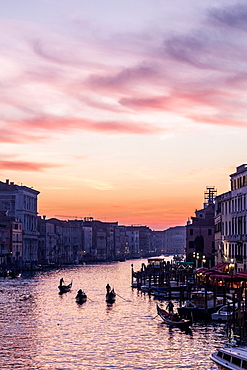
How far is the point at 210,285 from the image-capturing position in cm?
8550

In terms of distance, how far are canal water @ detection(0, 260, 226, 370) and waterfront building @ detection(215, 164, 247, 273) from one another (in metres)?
15.7

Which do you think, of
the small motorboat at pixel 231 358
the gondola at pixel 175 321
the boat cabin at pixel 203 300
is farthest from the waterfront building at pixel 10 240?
the small motorboat at pixel 231 358

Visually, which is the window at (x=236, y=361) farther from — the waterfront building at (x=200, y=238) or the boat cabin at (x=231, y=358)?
the waterfront building at (x=200, y=238)

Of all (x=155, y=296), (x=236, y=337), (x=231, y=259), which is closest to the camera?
(x=236, y=337)

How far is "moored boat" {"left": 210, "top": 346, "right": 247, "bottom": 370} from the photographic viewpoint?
36.0 metres

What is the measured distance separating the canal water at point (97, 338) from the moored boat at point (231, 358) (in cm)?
142

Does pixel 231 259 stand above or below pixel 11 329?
above

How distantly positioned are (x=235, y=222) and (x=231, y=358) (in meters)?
54.0

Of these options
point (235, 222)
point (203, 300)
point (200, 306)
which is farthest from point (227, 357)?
point (235, 222)

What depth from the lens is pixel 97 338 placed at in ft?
169

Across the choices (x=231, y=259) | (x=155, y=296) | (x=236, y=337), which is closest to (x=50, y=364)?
(x=236, y=337)

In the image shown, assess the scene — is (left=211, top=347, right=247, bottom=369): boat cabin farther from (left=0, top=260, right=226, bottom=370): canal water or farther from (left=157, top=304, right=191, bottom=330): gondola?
(left=157, top=304, right=191, bottom=330): gondola

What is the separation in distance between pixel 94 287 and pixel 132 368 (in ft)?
217

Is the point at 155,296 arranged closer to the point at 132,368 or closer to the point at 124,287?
the point at 124,287
